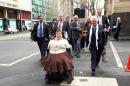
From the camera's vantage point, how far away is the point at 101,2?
63.7m

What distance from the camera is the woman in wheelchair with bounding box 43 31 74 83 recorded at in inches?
341

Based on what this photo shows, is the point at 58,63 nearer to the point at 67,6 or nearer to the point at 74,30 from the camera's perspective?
the point at 74,30

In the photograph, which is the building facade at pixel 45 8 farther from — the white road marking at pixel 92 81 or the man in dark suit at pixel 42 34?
the white road marking at pixel 92 81

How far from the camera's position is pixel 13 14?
67188 mm

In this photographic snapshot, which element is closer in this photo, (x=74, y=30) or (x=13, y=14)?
(x=74, y=30)

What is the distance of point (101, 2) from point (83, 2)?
9.30 metres

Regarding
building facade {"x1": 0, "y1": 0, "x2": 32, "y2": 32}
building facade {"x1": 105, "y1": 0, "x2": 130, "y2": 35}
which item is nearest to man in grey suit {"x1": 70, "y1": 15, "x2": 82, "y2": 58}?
building facade {"x1": 105, "y1": 0, "x2": 130, "y2": 35}

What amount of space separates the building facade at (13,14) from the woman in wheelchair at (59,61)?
45.9 meters

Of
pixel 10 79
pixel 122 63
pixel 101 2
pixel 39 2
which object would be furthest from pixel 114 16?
pixel 39 2

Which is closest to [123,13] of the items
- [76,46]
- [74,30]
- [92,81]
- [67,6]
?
[74,30]

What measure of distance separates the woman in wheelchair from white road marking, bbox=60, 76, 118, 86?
215 millimetres

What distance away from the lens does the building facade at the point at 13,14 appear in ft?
193

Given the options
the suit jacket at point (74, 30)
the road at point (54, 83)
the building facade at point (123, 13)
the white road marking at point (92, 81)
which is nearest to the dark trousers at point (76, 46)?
the suit jacket at point (74, 30)

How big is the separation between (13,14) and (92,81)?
5943cm
